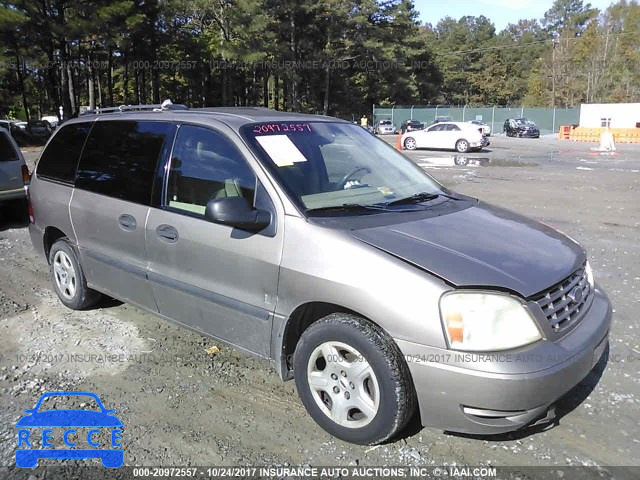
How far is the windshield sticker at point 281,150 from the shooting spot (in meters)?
3.47

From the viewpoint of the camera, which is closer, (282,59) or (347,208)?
(347,208)

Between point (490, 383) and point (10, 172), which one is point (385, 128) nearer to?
point (10, 172)

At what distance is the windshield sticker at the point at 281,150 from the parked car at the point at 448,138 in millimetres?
24307

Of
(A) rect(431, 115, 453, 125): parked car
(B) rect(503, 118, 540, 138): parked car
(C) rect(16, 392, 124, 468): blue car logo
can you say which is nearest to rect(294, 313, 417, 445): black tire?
(C) rect(16, 392, 124, 468): blue car logo

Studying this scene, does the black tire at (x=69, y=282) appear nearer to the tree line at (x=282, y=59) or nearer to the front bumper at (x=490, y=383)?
the front bumper at (x=490, y=383)

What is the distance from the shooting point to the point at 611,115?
49688 mm

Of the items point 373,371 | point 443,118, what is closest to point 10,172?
A: point 373,371

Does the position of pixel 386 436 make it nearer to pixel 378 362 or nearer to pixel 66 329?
pixel 378 362

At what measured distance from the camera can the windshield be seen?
342 centimetres

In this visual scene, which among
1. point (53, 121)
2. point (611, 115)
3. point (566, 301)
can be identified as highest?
point (611, 115)

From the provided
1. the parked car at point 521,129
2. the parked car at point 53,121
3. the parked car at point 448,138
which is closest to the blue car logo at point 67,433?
the parked car at point 448,138

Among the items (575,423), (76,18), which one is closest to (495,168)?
(575,423)

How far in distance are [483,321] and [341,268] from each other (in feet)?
2.48

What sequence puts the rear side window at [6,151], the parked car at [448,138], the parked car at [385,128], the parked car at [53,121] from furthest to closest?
1. the parked car at [385,128]
2. the parked car at [53,121]
3. the parked car at [448,138]
4. the rear side window at [6,151]
